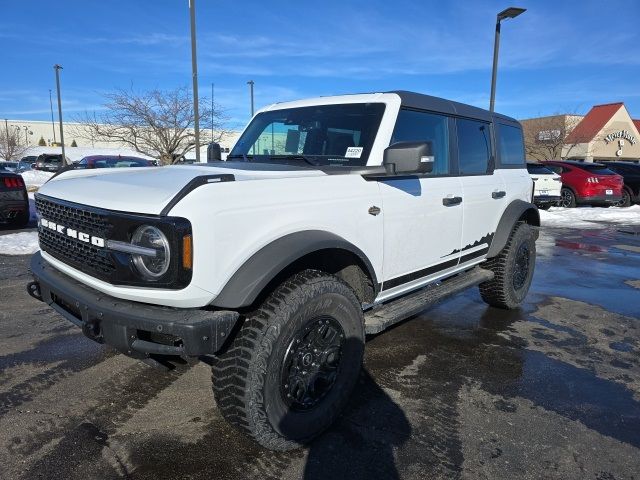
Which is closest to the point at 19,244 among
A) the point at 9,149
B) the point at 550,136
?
the point at 550,136

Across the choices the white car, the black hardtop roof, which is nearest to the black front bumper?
the black hardtop roof

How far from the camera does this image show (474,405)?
3.13 meters

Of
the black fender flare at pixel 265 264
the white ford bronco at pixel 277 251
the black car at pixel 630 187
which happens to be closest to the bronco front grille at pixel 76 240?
the white ford bronco at pixel 277 251

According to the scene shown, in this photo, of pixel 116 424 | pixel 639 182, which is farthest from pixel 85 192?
pixel 639 182

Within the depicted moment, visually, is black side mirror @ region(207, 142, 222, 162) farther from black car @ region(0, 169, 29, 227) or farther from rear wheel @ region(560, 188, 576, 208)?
rear wheel @ region(560, 188, 576, 208)

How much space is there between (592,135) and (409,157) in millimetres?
46797

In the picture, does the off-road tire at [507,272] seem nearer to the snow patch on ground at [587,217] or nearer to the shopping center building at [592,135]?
the snow patch on ground at [587,217]

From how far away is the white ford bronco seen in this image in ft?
7.14

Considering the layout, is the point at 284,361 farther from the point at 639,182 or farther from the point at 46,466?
the point at 639,182

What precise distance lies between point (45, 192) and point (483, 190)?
11.4 ft

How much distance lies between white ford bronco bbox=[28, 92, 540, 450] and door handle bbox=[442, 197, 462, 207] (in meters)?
0.02

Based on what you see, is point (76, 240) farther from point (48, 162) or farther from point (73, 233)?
point (48, 162)

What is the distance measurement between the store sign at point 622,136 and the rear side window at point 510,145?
45.6 m

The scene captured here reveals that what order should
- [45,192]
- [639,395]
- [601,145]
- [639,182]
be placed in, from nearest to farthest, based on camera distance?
[45,192] < [639,395] < [639,182] < [601,145]
